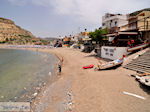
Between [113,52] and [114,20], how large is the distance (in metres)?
23.9

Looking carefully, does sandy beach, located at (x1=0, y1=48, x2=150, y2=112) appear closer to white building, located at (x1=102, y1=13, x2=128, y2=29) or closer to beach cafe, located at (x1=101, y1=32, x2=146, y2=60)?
Answer: beach cafe, located at (x1=101, y1=32, x2=146, y2=60)

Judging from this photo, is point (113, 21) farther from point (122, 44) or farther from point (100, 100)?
point (100, 100)

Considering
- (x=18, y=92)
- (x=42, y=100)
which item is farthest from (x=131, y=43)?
(x=18, y=92)

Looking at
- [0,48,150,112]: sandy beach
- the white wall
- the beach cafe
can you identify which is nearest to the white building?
the beach cafe

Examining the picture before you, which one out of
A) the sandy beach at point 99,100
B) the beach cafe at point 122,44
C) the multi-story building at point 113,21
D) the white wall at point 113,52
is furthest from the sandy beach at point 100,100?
the multi-story building at point 113,21

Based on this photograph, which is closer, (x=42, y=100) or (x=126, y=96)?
(x=126, y=96)

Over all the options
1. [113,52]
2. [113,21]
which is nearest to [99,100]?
[113,52]

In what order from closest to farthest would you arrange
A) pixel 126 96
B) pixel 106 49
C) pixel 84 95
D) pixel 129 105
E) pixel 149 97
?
pixel 129 105, pixel 149 97, pixel 126 96, pixel 84 95, pixel 106 49

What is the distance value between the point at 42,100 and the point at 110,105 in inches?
214

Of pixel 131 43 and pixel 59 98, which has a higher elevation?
pixel 131 43

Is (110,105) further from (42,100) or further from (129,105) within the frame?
(42,100)

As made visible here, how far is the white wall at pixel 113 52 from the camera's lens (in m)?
16.2

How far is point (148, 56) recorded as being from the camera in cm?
1250

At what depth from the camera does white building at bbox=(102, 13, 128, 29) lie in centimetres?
3556
